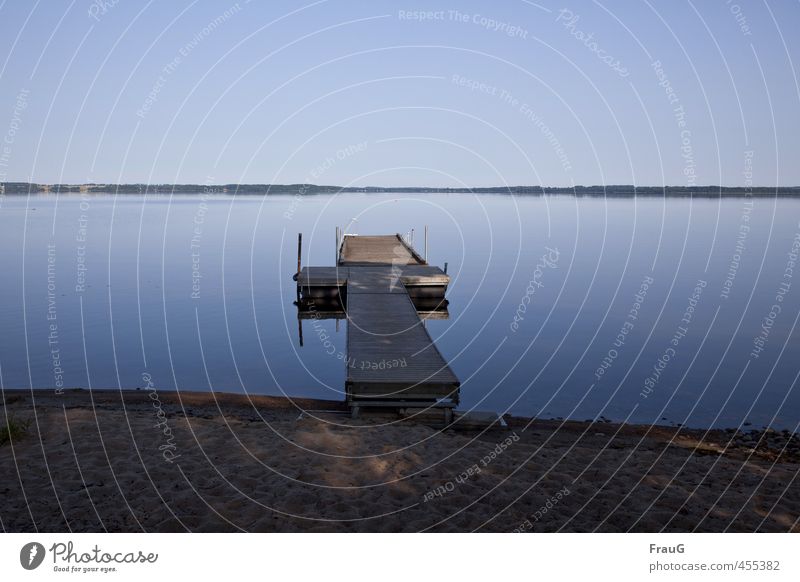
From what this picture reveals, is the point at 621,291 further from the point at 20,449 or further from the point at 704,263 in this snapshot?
the point at 20,449

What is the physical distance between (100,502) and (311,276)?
2289cm

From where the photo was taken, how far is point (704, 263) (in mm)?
48281

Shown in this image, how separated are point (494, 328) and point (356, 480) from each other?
18094mm

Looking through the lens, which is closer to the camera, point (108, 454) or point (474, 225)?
point (108, 454)

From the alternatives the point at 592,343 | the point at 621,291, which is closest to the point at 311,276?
the point at 592,343

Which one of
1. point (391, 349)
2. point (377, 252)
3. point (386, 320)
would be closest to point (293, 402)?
point (391, 349)

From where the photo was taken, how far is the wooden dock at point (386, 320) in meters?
14.2

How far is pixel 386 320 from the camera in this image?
20703 millimetres

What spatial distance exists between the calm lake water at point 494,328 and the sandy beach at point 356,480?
5103 millimetres

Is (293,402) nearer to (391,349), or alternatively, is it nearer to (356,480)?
(391,349)

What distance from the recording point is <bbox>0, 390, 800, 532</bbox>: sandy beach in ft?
26.3

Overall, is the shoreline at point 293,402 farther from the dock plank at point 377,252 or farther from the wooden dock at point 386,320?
the dock plank at point 377,252

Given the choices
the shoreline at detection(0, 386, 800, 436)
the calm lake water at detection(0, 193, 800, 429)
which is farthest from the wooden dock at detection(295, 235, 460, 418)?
the calm lake water at detection(0, 193, 800, 429)

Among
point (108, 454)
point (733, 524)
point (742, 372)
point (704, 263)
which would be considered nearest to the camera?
point (733, 524)
